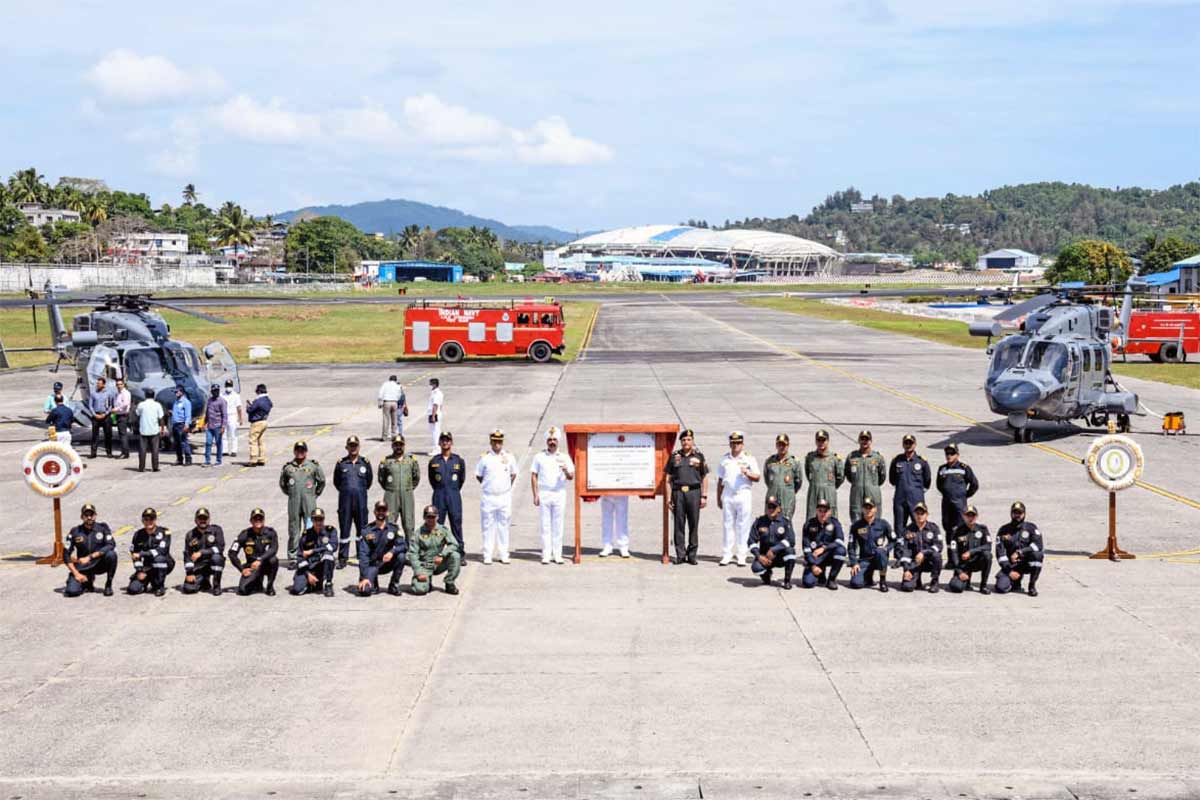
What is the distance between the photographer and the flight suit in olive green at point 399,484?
18.0 m

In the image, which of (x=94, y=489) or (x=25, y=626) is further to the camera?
(x=94, y=489)

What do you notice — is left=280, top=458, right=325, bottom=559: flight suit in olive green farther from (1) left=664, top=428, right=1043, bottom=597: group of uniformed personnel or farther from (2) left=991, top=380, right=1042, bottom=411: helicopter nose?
(2) left=991, top=380, right=1042, bottom=411: helicopter nose

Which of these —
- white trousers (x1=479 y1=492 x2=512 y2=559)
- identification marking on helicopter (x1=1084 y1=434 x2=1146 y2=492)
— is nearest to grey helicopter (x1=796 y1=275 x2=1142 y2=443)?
identification marking on helicopter (x1=1084 y1=434 x2=1146 y2=492)

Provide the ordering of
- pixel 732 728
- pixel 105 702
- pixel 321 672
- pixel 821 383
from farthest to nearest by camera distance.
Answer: pixel 821 383 < pixel 321 672 < pixel 105 702 < pixel 732 728

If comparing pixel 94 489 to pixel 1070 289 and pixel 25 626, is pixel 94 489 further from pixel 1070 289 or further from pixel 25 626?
pixel 1070 289

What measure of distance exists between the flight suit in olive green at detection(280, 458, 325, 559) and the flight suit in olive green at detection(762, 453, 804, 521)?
6151 mm

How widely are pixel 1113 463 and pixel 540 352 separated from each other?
134ft

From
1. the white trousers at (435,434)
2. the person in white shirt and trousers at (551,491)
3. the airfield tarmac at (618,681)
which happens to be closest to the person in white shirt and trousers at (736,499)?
the airfield tarmac at (618,681)

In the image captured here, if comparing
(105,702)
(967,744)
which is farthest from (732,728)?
(105,702)

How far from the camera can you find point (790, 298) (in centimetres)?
15362

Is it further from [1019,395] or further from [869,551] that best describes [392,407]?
[869,551]

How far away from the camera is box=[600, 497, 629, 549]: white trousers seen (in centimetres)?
1844

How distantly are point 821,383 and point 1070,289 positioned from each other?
14.8 metres

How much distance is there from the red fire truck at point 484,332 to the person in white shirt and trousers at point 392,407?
27074 mm
